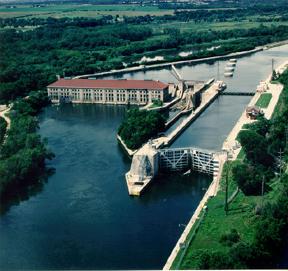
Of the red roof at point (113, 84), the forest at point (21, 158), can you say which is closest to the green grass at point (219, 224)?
the forest at point (21, 158)

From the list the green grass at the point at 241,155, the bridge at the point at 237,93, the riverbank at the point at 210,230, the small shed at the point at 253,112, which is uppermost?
the riverbank at the point at 210,230

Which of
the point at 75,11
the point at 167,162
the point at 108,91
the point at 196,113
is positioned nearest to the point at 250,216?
the point at 167,162

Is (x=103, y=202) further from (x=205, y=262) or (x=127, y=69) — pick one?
(x=127, y=69)

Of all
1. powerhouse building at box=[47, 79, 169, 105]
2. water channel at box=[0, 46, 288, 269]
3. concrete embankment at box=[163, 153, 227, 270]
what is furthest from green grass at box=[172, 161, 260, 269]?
powerhouse building at box=[47, 79, 169, 105]

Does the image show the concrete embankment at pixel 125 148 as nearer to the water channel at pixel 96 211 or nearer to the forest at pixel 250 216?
the water channel at pixel 96 211

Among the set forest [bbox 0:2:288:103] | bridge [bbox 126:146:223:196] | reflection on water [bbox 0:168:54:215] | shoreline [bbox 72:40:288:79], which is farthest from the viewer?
shoreline [bbox 72:40:288:79]

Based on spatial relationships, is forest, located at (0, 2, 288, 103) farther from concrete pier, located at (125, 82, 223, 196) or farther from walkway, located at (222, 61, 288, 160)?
concrete pier, located at (125, 82, 223, 196)
